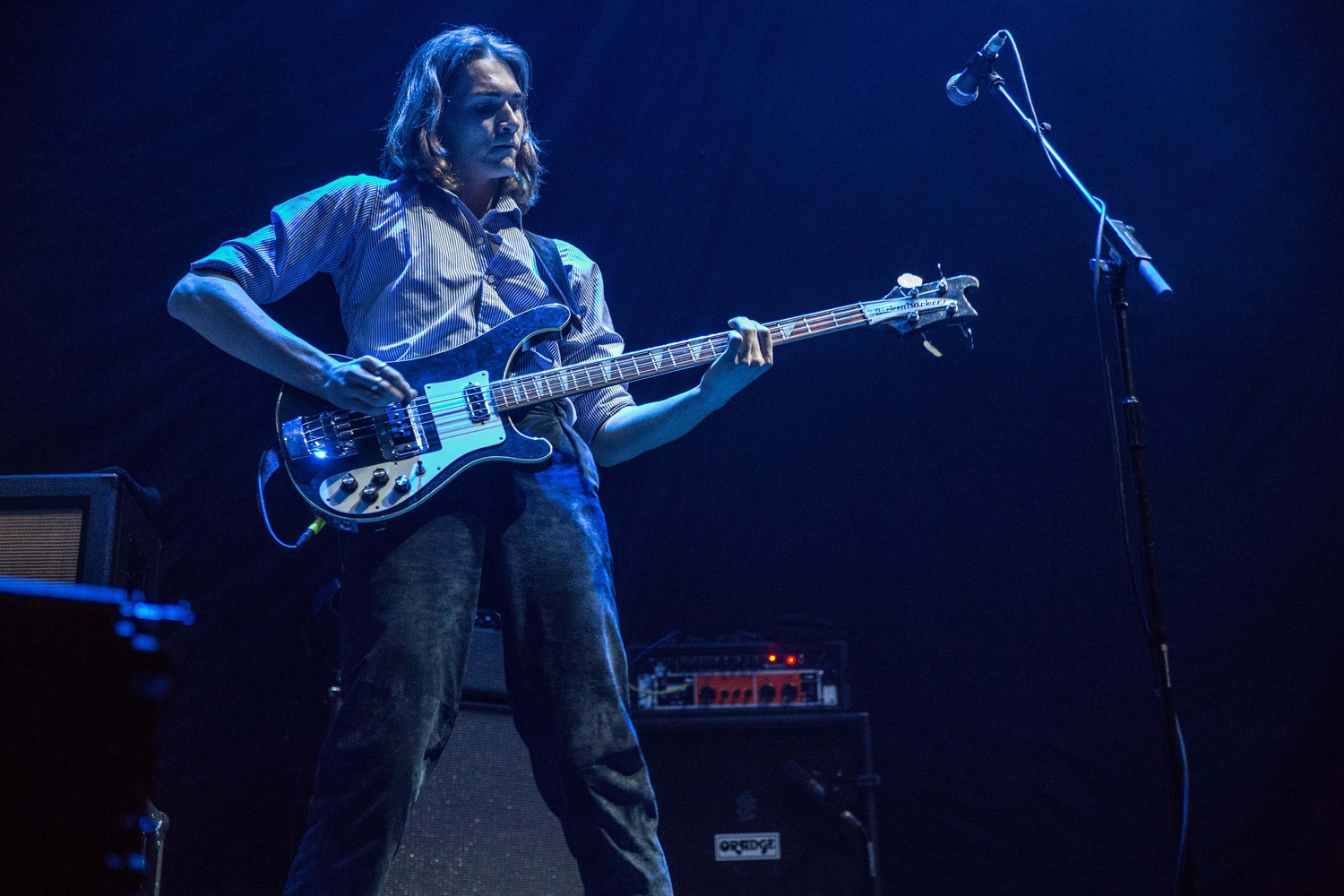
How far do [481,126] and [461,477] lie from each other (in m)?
0.89

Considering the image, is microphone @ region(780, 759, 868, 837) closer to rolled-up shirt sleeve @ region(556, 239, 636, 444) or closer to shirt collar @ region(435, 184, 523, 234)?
rolled-up shirt sleeve @ region(556, 239, 636, 444)

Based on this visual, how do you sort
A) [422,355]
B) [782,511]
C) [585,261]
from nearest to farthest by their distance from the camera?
[422,355]
[585,261]
[782,511]

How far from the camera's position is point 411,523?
2057mm

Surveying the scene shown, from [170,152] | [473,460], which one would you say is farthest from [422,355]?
[170,152]

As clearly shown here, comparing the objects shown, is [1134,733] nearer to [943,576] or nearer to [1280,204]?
[943,576]

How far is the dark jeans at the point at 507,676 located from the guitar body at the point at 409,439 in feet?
0.16

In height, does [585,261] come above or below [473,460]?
above

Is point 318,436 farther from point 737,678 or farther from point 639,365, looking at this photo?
point 737,678

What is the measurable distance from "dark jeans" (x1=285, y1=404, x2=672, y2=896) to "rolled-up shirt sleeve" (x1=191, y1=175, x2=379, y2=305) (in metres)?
0.59

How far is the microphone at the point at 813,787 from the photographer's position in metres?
2.95

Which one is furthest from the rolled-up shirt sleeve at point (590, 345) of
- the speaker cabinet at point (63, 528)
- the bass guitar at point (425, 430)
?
the speaker cabinet at point (63, 528)

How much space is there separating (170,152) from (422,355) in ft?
6.04

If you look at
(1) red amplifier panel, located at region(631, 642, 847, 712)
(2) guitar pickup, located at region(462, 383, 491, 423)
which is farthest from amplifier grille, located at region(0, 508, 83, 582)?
(1) red amplifier panel, located at region(631, 642, 847, 712)

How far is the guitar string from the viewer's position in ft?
7.30
